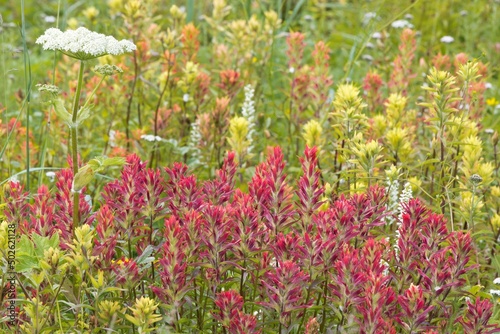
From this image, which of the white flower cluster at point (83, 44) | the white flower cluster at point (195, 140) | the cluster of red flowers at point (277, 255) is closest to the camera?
the cluster of red flowers at point (277, 255)

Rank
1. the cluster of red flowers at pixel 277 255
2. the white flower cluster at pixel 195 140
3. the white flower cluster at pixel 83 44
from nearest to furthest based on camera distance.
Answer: the cluster of red flowers at pixel 277 255
the white flower cluster at pixel 83 44
the white flower cluster at pixel 195 140

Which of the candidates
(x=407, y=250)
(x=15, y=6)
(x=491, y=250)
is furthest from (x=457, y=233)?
(x=15, y=6)

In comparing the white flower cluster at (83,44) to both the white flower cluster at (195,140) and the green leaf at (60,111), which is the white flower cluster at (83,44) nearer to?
the green leaf at (60,111)

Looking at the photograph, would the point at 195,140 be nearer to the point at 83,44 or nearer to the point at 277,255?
the point at 83,44

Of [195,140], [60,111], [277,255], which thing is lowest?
[195,140]

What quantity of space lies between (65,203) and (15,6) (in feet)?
21.1

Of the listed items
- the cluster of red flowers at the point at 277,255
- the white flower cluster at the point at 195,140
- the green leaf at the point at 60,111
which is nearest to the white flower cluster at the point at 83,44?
the green leaf at the point at 60,111

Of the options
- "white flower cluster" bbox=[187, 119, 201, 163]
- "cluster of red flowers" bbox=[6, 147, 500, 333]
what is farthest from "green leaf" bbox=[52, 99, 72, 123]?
"white flower cluster" bbox=[187, 119, 201, 163]

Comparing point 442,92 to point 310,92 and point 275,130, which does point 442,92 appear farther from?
point 275,130

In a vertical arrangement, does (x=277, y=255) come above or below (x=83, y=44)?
below

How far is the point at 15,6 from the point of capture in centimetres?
859

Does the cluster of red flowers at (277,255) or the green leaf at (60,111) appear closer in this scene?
the cluster of red flowers at (277,255)

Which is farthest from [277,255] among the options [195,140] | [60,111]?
[195,140]

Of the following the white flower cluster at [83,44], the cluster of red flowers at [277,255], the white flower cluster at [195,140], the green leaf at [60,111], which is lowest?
the white flower cluster at [195,140]
